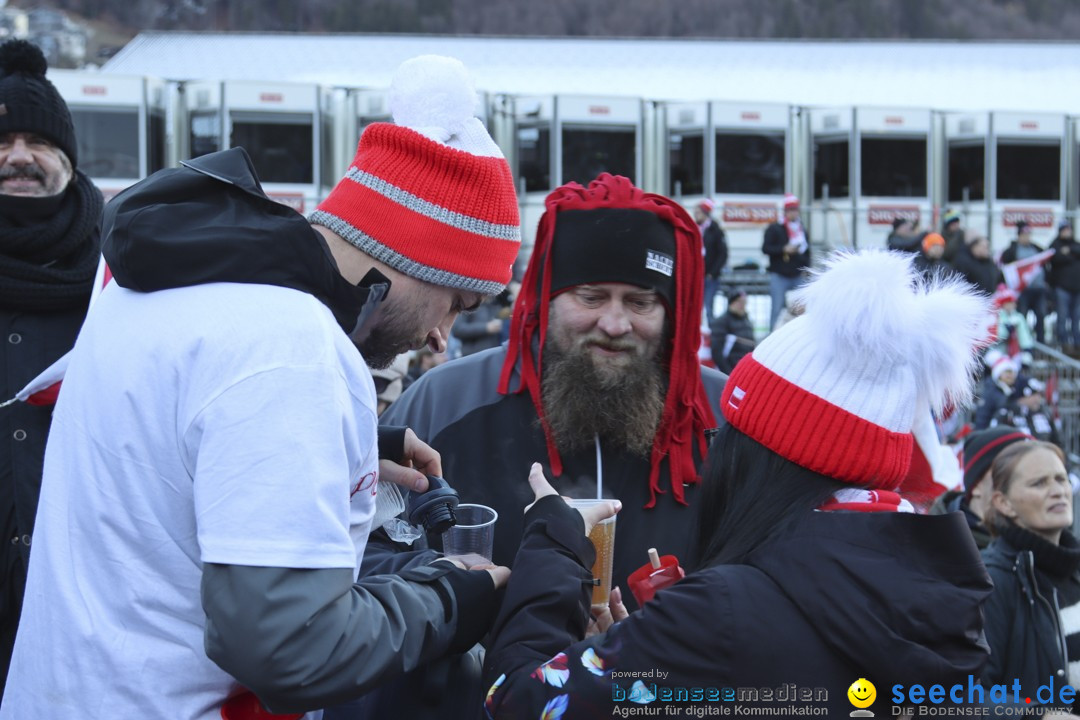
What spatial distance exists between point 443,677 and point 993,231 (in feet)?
79.6

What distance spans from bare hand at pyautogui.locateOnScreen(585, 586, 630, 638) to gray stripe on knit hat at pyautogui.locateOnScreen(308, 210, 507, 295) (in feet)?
2.52

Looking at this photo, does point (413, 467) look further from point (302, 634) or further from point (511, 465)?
point (302, 634)

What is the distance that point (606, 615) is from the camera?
2482mm

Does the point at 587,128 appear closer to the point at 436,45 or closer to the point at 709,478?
the point at 436,45

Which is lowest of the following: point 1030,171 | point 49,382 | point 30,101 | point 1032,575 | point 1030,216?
point 1032,575

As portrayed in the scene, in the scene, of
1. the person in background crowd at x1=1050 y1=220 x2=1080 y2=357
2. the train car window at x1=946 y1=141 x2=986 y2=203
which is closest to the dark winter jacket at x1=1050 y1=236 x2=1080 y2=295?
the person in background crowd at x1=1050 y1=220 x2=1080 y2=357

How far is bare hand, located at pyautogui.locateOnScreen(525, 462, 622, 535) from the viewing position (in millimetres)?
2293

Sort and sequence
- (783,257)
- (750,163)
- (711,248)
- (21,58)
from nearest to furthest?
(21,58), (783,257), (711,248), (750,163)

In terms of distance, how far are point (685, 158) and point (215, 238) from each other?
2246 cm

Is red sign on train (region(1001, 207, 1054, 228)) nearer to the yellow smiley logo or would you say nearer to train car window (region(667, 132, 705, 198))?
train car window (region(667, 132, 705, 198))

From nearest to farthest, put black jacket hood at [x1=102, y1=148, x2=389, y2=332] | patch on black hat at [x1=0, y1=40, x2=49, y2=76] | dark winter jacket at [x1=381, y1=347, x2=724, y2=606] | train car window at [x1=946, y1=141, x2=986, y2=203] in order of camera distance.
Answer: black jacket hood at [x1=102, y1=148, x2=389, y2=332] < dark winter jacket at [x1=381, y1=347, x2=724, y2=606] < patch on black hat at [x1=0, y1=40, x2=49, y2=76] < train car window at [x1=946, y1=141, x2=986, y2=203]

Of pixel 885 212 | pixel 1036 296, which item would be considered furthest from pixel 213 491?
pixel 885 212

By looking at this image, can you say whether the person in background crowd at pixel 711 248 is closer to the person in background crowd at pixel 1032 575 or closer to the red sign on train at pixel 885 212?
the red sign on train at pixel 885 212

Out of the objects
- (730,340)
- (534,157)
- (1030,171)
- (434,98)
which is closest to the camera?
(434,98)
